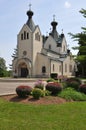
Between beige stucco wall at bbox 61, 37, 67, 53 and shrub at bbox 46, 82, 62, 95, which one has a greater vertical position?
beige stucco wall at bbox 61, 37, 67, 53

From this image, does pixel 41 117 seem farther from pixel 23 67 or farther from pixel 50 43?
pixel 50 43

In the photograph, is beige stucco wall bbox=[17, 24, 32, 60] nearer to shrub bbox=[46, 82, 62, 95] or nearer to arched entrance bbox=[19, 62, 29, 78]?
arched entrance bbox=[19, 62, 29, 78]

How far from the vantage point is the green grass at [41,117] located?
8.30 m

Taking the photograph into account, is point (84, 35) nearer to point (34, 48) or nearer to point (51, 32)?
point (34, 48)

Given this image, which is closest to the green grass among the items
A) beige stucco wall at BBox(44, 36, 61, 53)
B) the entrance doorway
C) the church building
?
the church building

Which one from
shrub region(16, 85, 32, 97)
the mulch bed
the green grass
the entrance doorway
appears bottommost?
the green grass

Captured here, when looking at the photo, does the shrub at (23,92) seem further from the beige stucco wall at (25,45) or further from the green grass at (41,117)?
the beige stucco wall at (25,45)

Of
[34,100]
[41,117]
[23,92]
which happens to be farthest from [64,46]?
[41,117]

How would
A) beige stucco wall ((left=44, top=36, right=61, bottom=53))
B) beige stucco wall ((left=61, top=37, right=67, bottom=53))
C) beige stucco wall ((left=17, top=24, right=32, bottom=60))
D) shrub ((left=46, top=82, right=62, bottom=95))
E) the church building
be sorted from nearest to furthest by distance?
shrub ((left=46, top=82, right=62, bottom=95)) → the church building → beige stucco wall ((left=17, top=24, right=32, bottom=60)) → beige stucco wall ((left=44, top=36, right=61, bottom=53)) → beige stucco wall ((left=61, top=37, right=67, bottom=53))

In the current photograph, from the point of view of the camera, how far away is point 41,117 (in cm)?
962

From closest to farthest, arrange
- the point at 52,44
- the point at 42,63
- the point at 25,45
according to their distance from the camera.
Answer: the point at 42,63 < the point at 25,45 < the point at 52,44

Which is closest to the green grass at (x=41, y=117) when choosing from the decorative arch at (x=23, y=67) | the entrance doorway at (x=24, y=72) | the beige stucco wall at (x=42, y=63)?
the decorative arch at (x=23, y=67)

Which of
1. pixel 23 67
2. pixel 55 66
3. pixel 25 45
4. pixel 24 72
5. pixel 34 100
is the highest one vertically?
pixel 25 45

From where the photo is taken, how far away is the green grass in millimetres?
8297
